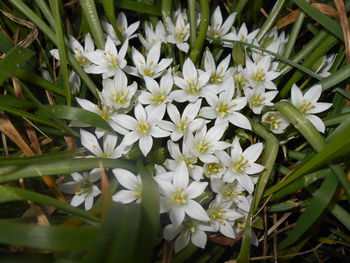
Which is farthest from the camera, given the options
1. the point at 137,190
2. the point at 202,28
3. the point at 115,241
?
the point at 202,28

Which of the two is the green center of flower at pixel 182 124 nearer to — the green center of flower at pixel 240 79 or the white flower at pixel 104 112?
the white flower at pixel 104 112

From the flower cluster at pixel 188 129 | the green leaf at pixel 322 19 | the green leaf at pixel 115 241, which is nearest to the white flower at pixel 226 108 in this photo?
the flower cluster at pixel 188 129

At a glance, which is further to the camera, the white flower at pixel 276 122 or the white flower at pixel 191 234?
the white flower at pixel 276 122

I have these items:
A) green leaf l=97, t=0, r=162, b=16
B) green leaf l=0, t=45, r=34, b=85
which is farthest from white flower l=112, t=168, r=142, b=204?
green leaf l=97, t=0, r=162, b=16

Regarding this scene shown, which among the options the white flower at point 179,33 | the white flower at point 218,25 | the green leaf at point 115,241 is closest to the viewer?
the green leaf at point 115,241

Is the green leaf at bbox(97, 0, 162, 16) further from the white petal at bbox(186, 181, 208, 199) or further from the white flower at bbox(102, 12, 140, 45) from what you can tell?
the white petal at bbox(186, 181, 208, 199)

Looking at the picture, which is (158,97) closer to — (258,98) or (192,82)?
(192,82)

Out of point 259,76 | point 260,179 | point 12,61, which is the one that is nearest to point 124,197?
point 260,179
